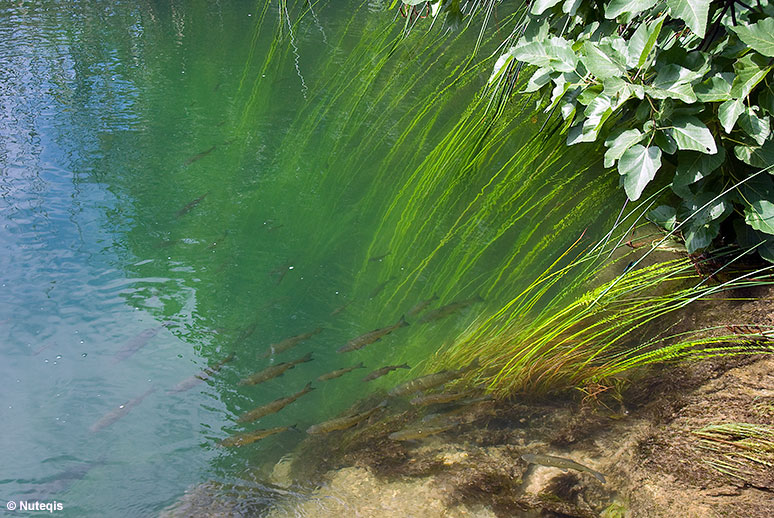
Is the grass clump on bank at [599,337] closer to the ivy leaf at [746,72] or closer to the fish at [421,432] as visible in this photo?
the fish at [421,432]

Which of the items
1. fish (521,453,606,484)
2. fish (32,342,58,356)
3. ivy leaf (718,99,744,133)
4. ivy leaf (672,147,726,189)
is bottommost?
fish (32,342,58,356)

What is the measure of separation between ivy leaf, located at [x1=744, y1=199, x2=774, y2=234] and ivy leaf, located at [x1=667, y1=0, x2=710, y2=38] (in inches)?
39.9

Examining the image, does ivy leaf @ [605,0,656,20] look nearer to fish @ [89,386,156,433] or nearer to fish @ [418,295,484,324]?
fish @ [418,295,484,324]

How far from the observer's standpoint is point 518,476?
242 cm

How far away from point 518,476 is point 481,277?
152 centimetres

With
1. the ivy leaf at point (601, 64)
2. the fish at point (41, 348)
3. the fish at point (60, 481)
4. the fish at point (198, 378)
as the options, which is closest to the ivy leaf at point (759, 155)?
the ivy leaf at point (601, 64)

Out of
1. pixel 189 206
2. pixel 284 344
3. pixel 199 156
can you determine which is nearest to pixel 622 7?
pixel 284 344

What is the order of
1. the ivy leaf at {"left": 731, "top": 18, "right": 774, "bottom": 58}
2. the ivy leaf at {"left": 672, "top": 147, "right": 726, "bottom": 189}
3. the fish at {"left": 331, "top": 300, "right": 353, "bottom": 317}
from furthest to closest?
1. the fish at {"left": 331, "top": 300, "right": 353, "bottom": 317}
2. the ivy leaf at {"left": 672, "top": 147, "right": 726, "bottom": 189}
3. the ivy leaf at {"left": 731, "top": 18, "right": 774, "bottom": 58}

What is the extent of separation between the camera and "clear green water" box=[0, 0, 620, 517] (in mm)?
3021

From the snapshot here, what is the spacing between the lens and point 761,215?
2379mm

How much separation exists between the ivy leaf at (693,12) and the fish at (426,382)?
198 cm

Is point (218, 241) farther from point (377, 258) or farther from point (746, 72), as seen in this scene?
point (746, 72)

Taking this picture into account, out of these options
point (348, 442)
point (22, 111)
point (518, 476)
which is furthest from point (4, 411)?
point (22, 111)

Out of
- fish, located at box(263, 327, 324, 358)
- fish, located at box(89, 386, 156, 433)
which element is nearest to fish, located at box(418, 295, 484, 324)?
fish, located at box(263, 327, 324, 358)
